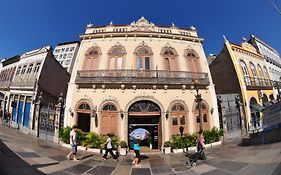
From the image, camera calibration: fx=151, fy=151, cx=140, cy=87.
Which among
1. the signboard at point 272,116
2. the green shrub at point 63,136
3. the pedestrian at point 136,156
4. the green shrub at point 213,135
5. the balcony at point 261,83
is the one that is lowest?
the pedestrian at point 136,156

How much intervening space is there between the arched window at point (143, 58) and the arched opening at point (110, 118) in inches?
87.9

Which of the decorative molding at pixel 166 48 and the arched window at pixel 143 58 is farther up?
the decorative molding at pixel 166 48

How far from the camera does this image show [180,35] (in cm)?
749

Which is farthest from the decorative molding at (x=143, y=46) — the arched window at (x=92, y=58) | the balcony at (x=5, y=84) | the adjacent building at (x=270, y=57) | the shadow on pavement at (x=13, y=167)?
the shadow on pavement at (x=13, y=167)

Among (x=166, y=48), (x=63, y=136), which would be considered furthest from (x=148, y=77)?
(x=63, y=136)

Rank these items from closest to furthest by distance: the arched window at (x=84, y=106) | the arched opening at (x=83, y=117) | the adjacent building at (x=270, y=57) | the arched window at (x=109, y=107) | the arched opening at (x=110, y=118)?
1. the adjacent building at (x=270, y=57)
2. the arched opening at (x=83, y=117)
3. the arched window at (x=84, y=106)
4. the arched opening at (x=110, y=118)
5. the arched window at (x=109, y=107)

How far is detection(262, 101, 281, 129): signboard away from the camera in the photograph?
1.76 meters

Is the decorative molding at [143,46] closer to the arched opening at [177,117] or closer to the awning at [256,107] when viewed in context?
the arched opening at [177,117]

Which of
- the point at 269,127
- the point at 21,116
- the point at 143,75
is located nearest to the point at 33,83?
the point at 21,116

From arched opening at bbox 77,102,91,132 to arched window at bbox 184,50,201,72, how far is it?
15.6 feet

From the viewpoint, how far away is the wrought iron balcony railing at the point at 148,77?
6199 mm

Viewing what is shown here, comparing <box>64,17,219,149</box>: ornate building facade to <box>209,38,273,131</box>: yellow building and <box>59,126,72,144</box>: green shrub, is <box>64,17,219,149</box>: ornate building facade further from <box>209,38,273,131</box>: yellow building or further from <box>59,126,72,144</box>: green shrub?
<box>59,126,72,144</box>: green shrub

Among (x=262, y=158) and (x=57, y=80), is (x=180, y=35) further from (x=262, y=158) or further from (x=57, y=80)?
(x=262, y=158)

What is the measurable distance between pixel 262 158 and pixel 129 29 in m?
7.22
